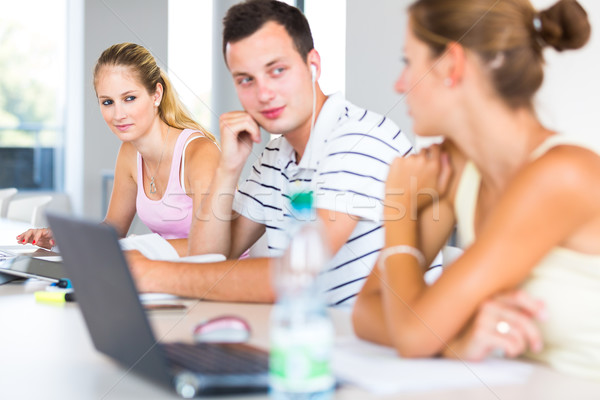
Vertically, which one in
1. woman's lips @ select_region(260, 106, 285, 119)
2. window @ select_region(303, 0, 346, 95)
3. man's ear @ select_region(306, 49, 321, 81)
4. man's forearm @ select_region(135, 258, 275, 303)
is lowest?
man's forearm @ select_region(135, 258, 275, 303)

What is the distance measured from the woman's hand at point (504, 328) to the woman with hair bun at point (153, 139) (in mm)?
1327

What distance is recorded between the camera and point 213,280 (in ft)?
4.03

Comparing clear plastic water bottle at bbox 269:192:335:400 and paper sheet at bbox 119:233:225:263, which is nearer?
clear plastic water bottle at bbox 269:192:335:400

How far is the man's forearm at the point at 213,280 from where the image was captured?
1210mm

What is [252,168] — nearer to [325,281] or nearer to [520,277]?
[325,281]

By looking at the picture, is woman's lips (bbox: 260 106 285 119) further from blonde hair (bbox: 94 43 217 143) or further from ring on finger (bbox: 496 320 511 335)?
ring on finger (bbox: 496 320 511 335)

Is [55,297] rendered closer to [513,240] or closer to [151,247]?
[151,247]

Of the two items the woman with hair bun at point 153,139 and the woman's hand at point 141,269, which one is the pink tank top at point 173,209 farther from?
the woman's hand at point 141,269

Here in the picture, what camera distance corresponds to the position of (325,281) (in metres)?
1.50

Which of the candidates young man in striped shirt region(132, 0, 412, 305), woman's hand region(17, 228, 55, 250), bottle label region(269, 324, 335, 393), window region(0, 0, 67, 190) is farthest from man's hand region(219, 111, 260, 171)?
window region(0, 0, 67, 190)

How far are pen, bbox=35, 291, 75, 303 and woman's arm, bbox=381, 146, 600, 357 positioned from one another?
0.66 meters

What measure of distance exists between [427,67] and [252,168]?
0.92m

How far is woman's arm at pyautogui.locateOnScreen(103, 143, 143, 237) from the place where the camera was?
2355 mm

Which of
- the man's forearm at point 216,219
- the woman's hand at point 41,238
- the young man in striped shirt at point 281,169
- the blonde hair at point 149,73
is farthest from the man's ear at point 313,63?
the woman's hand at point 41,238
